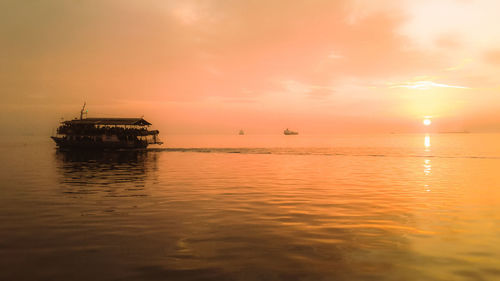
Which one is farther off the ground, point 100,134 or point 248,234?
point 100,134

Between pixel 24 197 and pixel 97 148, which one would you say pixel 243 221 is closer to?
pixel 24 197

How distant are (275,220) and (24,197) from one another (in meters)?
17.1

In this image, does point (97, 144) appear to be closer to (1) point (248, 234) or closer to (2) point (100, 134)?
(2) point (100, 134)

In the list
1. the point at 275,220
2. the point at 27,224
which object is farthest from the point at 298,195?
the point at 27,224

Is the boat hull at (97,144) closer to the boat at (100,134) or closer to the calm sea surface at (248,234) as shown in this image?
the boat at (100,134)

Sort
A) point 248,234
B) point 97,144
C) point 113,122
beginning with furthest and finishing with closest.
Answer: point 97,144 → point 113,122 → point 248,234

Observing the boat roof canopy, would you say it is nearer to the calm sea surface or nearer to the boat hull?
the boat hull

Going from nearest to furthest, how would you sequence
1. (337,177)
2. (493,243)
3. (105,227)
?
(493,243) → (105,227) → (337,177)

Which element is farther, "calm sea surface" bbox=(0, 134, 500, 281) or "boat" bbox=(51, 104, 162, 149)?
"boat" bbox=(51, 104, 162, 149)

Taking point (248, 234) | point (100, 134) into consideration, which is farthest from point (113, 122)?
point (248, 234)

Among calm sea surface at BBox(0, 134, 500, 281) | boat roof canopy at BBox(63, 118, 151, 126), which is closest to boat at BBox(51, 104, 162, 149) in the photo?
boat roof canopy at BBox(63, 118, 151, 126)

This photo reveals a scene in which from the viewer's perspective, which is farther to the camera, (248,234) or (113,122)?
(113,122)

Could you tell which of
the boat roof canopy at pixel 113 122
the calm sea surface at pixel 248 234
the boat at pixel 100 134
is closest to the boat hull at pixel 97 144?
the boat at pixel 100 134

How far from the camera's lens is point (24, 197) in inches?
854
